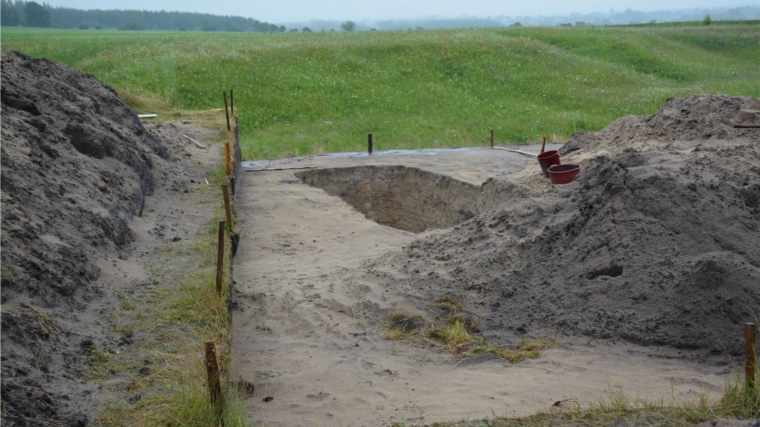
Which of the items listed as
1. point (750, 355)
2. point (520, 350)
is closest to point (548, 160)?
point (520, 350)

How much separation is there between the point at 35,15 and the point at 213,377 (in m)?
82.6

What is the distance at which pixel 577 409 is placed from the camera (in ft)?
15.5

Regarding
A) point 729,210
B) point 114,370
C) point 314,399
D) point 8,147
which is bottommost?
point 314,399

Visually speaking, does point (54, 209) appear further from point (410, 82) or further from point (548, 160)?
point (410, 82)

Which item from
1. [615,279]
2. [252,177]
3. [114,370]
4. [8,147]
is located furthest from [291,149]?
[114,370]

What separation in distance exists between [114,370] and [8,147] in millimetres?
3283

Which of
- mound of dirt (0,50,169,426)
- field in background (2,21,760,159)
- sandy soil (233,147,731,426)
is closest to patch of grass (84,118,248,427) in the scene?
mound of dirt (0,50,169,426)

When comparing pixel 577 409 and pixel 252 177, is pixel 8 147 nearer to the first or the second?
pixel 577 409

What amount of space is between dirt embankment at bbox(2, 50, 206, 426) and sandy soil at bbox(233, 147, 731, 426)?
1.16m

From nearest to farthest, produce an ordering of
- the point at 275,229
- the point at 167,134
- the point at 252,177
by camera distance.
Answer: the point at 275,229 → the point at 167,134 → the point at 252,177

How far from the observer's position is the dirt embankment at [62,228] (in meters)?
4.38

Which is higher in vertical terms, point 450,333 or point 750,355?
point 750,355

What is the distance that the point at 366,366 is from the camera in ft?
19.5

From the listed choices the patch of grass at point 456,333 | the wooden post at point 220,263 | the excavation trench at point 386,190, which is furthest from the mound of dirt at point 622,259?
the excavation trench at point 386,190
